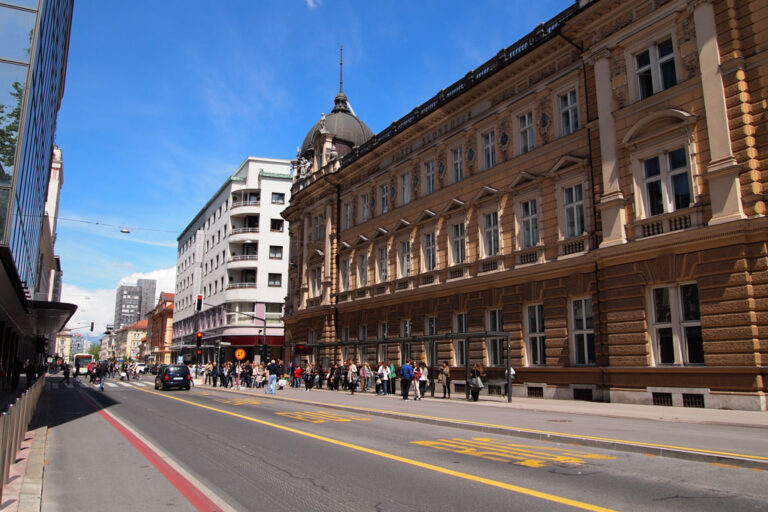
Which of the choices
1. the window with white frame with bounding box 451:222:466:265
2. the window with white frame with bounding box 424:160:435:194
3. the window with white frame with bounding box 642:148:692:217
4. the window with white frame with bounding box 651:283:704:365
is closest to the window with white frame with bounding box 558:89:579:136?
the window with white frame with bounding box 642:148:692:217

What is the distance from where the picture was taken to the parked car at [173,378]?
3562 centimetres

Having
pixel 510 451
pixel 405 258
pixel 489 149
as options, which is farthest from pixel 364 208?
pixel 510 451

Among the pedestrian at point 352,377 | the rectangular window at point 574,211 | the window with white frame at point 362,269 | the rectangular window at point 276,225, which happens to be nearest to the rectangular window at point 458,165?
the rectangular window at point 574,211

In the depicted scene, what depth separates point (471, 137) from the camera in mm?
29250

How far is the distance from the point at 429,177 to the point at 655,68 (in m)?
14.3

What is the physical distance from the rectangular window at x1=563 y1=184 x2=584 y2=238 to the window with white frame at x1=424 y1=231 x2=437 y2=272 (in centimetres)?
915

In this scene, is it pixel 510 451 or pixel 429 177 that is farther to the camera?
pixel 429 177

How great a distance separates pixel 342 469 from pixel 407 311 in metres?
24.1

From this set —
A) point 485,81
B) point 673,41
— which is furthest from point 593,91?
point 485,81

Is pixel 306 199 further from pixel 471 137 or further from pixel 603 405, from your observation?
pixel 603 405

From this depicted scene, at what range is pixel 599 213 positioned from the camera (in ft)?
71.6

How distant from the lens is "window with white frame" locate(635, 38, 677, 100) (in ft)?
65.6

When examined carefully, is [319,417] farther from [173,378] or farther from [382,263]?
[173,378]

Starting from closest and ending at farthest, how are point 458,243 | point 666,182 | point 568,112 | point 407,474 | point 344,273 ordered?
1. point 407,474
2. point 666,182
3. point 568,112
4. point 458,243
5. point 344,273
